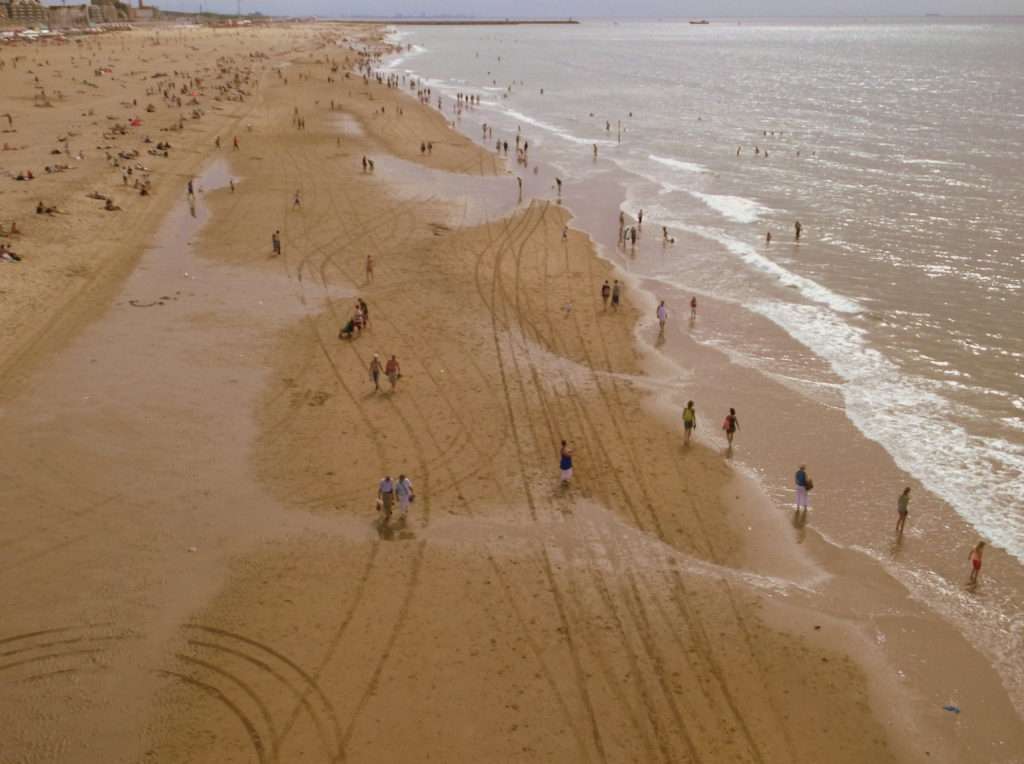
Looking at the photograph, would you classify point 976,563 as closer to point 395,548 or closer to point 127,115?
point 395,548

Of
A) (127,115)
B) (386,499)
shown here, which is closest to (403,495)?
(386,499)

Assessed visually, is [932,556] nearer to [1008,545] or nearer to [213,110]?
[1008,545]

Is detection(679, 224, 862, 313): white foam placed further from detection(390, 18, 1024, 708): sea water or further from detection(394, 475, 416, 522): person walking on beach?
detection(394, 475, 416, 522): person walking on beach

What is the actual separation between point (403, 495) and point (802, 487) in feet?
27.2

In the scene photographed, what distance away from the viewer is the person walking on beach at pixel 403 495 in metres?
15.2

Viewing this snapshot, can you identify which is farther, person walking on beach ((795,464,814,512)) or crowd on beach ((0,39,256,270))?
crowd on beach ((0,39,256,270))

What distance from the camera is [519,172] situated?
48.8m

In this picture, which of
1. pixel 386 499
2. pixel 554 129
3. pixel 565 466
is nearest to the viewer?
pixel 386 499

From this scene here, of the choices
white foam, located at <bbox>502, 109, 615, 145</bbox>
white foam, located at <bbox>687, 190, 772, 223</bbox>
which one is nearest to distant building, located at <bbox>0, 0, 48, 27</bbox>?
white foam, located at <bbox>502, 109, 615, 145</bbox>

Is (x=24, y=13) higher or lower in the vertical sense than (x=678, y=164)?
higher

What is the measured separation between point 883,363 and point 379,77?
86029 mm

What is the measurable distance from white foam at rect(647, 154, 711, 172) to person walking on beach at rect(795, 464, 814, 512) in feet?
129

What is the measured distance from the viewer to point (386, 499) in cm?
1513

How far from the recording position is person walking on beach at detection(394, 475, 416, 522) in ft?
49.9
